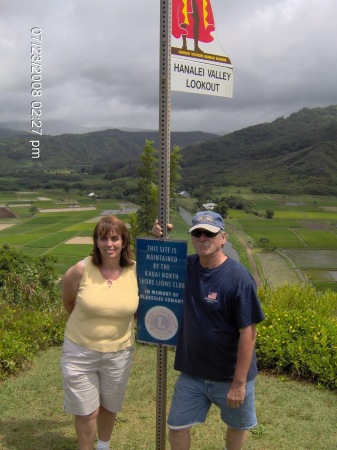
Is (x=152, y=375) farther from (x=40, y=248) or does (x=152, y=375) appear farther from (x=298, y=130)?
(x=298, y=130)

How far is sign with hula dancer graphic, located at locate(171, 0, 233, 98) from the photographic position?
2.52m

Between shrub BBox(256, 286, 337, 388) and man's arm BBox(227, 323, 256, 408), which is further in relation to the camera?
shrub BBox(256, 286, 337, 388)

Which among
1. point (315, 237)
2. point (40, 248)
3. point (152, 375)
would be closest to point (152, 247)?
point (152, 375)

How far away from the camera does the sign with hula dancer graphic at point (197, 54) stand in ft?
8.27

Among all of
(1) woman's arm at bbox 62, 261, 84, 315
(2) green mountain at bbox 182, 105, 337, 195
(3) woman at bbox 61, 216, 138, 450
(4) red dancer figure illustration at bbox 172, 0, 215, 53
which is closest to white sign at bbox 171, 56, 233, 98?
(4) red dancer figure illustration at bbox 172, 0, 215, 53

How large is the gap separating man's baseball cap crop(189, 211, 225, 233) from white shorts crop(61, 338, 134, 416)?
2.84ft

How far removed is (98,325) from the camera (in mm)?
2480

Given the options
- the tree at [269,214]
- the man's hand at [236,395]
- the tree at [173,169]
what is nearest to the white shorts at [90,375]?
the man's hand at [236,395]

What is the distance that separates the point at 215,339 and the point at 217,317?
12 centimetres

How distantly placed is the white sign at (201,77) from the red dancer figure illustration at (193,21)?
0.36 feet

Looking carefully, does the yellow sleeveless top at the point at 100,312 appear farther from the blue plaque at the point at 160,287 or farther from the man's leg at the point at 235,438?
the man's leg at the point at 235,438

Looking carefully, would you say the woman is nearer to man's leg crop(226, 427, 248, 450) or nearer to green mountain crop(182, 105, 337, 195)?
man's leg crop(226, 427, 248, 450)

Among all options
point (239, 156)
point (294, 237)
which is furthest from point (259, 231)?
point (239, 156)

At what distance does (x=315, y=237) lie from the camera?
54.1 metres
